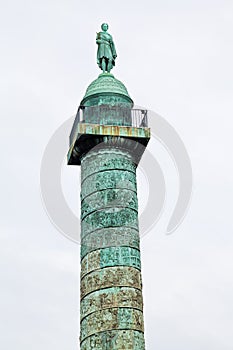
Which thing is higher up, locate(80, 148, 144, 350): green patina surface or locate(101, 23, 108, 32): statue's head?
locate(101, 23, 108, 32): statue's head

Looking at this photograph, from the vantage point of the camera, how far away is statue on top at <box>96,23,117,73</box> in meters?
20.8

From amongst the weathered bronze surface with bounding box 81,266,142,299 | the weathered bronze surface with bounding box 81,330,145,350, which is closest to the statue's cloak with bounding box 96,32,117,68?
the weathered bronze surface with bounding box 81,266,142,299

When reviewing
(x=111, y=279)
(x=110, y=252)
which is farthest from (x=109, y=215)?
(x=111, y=279)

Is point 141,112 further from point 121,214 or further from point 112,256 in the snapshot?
point 112,256

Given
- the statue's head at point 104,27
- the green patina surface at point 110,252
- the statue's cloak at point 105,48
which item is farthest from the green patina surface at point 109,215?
the statue's head at point 104,27

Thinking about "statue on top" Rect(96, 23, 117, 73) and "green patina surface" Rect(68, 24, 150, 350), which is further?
"statue on top" Rect(96, 23, 117, 73)

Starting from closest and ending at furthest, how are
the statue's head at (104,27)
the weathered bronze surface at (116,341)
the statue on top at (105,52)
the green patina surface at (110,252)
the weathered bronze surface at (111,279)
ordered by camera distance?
1. the weathered bronze surface at (116,341)
2. the green patina surface at (110,252)
3. the weathered bronze surface at (111,279)
4. the statue on top at (105,52)
5. the statue's head at (104,27)

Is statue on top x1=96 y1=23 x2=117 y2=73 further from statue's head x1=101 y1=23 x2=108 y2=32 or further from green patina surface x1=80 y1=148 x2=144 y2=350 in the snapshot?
green patina surface x1=80 y1=148 x2=144 y2=350

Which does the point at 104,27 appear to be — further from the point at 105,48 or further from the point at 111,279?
the point at 111,279

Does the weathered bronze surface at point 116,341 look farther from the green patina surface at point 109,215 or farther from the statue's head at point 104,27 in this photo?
the statue's head at point 104,27

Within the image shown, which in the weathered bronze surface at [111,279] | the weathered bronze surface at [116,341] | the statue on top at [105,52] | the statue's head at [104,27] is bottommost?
the weathered bronze surface at [116,341]

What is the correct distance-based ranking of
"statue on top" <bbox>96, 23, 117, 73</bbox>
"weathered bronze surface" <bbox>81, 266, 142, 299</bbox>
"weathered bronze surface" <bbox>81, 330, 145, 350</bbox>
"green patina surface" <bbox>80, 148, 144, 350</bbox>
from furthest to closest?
"statue on top" <bbox>96, 23, 117, 73</bbox> → "weathered bronze surface" <bbox>81, 266, 142, 299</bbox> → "green patina surface" <bbox>80, 148, 144, 350</bbox> → "weathered bronze surface" <bbox>81, 330, 145, 350</bbox>

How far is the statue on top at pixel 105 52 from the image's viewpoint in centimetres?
2078

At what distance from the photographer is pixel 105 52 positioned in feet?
68.2
